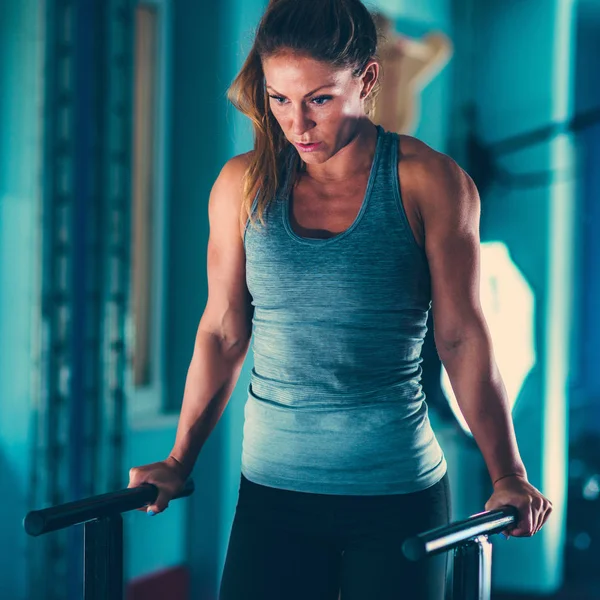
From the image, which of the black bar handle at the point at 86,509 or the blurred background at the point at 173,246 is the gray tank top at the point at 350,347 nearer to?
the black bar handle at the point at 86,509

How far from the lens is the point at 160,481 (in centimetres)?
128

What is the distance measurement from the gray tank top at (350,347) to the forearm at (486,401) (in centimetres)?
8

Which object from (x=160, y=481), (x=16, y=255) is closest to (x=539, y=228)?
(x=16, y=255)

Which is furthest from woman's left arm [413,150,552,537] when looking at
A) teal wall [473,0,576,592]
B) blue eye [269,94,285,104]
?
teal wall [473,0,576,592]

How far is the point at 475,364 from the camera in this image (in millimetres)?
1296

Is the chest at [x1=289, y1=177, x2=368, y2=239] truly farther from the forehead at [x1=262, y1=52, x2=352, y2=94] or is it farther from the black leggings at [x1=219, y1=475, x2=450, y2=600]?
the black leggings at [x1=219, y1=475, x2=450, y2=600]

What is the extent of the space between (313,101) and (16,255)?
1538 millimetres

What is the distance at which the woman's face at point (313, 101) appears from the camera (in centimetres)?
121

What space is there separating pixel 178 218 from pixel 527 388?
177 cm

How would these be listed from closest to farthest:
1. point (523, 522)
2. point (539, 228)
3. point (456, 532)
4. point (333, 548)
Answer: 1. point (456, 532)
2. point (523, 522)
3. point (333, 548)
4. point (539, 228)

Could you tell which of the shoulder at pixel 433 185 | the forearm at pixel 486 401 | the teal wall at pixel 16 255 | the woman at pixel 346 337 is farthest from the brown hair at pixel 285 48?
the teal wall at pixel 16 255

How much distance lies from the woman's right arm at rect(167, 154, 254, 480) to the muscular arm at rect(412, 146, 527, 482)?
0.99 feet

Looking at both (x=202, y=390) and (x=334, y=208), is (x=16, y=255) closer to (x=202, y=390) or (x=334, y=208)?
(x=202, y=390)

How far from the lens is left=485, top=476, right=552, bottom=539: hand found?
3.84 ft
